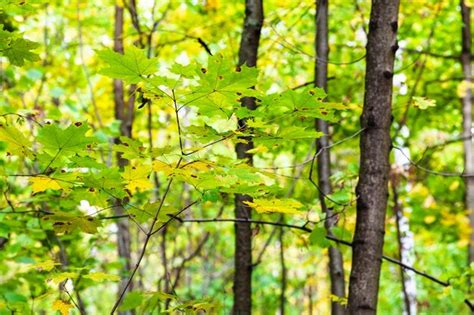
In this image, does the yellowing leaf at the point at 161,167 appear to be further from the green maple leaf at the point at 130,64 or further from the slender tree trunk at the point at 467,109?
the slender tree trunk at the point at 467,109

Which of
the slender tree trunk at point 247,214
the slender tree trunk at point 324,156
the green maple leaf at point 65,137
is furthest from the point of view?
the slender tree trunk at point 324,156

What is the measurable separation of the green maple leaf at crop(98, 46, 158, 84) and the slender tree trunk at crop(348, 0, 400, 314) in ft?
3.04

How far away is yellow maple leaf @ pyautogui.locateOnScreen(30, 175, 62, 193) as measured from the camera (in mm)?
1440

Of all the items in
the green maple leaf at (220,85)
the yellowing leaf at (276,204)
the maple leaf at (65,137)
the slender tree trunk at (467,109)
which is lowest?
the yellowing leaf at (276,204)

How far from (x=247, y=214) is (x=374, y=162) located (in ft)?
2.97

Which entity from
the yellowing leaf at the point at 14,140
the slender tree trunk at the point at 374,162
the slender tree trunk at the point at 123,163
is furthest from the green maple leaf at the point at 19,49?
the slender tree trunk at the point at 123,163

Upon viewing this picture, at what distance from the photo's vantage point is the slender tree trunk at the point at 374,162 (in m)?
1.88

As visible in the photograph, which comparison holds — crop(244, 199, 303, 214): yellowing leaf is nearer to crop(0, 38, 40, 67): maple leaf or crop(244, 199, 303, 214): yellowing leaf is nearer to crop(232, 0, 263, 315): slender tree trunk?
crop(0, 38, 40, 67): maple leaf

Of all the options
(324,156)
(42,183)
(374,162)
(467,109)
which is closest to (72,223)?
(42,183)

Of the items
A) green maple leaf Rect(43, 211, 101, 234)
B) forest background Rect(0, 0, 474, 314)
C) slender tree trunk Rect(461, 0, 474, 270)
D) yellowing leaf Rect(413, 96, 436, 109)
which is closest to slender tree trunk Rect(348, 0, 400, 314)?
forest background Rect(0, 0, 474, 314)

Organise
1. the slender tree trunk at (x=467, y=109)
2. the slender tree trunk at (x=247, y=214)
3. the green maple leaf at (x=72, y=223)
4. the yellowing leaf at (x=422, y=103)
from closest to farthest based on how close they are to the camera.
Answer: the green maple leaf at (x=72, y=223)
the yellowing leaf at (x=422, y=103)
the slender tree trunk at (x=247, y=214)
the slender tree trunk at (x=467, y=109)

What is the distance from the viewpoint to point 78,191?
1.64 metres

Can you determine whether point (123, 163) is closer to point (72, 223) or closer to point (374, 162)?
point (72, 223)

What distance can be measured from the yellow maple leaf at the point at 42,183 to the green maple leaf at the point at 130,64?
13.3 inches
